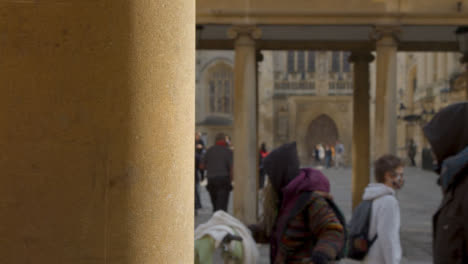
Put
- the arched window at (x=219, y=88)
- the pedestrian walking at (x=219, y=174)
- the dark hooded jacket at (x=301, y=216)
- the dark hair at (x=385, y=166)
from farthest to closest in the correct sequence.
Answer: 1. the arched window at (x=219, y=88)
2. the pedestrian walking at (x=219, y=174)
3. the dark hair at (x=385, y=166)
4. the dark hooded jacket at (x=301, y=216)

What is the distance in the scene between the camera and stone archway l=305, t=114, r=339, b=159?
137 feet

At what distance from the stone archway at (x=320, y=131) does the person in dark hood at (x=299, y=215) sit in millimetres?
38658

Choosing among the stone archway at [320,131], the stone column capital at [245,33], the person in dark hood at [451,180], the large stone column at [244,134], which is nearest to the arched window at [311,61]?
the stone archway at [320,131]

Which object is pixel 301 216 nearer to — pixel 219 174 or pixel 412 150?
pixel 219 174

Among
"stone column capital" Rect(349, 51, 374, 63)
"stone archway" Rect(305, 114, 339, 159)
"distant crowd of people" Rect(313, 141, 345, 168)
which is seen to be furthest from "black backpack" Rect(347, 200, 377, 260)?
"stone archway" Rect(305, 114, 339, 159)

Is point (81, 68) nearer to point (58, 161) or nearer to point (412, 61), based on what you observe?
point (58, 161)

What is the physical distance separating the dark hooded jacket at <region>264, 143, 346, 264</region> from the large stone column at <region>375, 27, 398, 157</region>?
6561 mm

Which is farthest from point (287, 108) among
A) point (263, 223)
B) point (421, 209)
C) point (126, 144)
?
point (126, 144)

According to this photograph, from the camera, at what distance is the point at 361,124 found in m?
12.3

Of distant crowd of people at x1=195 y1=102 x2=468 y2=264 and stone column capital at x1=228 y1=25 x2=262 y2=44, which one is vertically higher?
stone column capital at x1=228 y1=25 x2=262 y2=44

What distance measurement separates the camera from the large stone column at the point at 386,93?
965 centimetres

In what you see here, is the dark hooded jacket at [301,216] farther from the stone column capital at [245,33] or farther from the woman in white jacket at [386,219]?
the stone column capital at [245,33]

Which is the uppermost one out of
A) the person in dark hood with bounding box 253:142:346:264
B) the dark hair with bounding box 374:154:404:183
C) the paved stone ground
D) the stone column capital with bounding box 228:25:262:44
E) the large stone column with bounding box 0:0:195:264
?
the stone column capital with bounding box 228:25:262:44

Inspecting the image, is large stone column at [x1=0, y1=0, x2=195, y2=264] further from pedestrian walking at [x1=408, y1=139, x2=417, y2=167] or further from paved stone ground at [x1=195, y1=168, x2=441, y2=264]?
pedestrian walking at [x1=408, y1=139, x2=417, y2=167]
